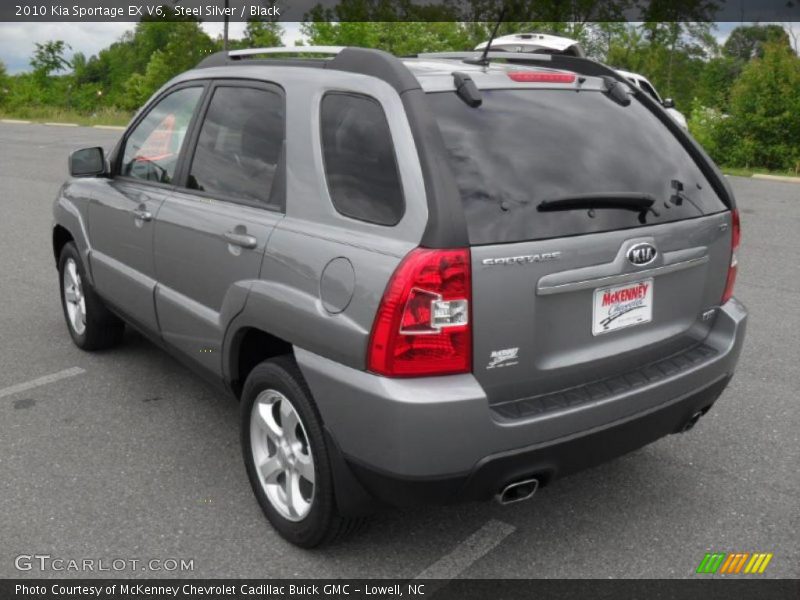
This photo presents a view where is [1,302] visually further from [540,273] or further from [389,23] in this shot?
[389,23]

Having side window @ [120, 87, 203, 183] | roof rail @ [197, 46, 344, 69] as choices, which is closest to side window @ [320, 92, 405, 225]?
roof rail @ [197, 46, 344, 69]

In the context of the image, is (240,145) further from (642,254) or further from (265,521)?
(642,254)

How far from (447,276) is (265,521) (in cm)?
145

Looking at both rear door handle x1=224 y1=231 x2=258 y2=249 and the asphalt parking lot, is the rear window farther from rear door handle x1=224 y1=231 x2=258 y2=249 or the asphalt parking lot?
the asphalt parking lot

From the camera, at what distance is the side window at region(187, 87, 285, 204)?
3.29 m

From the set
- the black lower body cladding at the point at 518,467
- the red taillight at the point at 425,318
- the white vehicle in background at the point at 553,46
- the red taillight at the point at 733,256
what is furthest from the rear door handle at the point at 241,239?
the white vehicle in background at the point at 553,46

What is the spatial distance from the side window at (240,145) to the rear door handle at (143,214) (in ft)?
1.16

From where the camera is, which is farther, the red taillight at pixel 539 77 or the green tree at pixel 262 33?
the green tree at pixel 262 33

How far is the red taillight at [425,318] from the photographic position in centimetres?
252

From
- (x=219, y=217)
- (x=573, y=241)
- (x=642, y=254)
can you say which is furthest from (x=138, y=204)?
(x=642, y=254)

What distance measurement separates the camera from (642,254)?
9.42 feet

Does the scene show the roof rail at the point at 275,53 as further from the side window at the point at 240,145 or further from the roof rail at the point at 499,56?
the roof rail at the point at 499,56

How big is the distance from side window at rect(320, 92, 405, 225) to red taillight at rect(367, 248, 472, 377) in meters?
0.23

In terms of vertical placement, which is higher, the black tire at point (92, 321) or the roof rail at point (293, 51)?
the roof rail at point (293, 51)
